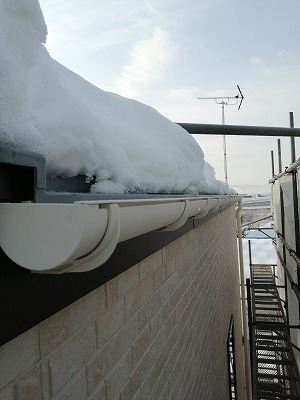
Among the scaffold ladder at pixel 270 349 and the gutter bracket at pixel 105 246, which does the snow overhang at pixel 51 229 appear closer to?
the gutter bracket at pixel 105 246

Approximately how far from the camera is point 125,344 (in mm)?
1396

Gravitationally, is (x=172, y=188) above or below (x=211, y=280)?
above

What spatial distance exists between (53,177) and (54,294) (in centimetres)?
30

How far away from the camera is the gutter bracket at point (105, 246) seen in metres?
0.65

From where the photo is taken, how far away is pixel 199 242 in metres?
3.53

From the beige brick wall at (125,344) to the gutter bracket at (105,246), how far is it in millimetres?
251

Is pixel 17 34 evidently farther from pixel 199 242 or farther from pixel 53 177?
pixel 199 242

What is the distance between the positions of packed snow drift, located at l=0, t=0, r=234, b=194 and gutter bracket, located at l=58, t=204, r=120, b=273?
0.77ft

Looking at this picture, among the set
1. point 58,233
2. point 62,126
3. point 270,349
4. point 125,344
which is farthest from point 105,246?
point 270,349

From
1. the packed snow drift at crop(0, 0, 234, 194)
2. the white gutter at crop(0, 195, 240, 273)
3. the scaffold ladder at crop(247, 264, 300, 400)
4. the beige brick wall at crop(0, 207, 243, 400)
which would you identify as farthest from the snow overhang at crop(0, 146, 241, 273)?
the scaffold ladder at crop(247, 264, 300, 400)

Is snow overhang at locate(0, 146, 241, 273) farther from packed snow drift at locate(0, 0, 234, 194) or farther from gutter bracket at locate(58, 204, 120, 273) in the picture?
packed snow drift at locate(0, 0, 234, 194)

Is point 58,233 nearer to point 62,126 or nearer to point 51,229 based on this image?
point 51,229

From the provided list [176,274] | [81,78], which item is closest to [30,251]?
[81,78]

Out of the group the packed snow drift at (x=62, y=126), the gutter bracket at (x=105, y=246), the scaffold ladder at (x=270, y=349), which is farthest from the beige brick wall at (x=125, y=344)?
the scaffold ladder at (x=270, y=349)
